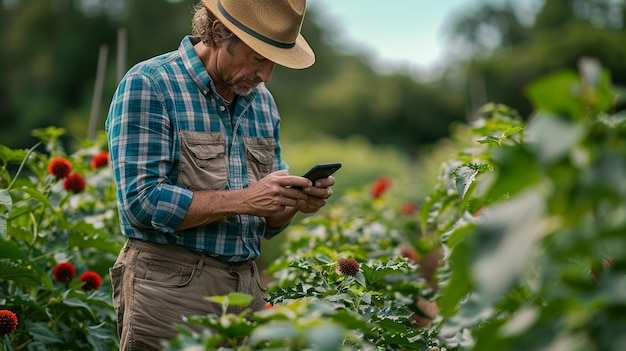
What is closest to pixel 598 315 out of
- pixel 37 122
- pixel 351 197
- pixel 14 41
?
pixel 351 197

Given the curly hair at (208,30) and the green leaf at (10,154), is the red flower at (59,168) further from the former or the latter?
the curly hair at (208,30)

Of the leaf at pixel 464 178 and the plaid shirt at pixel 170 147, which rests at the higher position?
the leaf at pixel 464 178

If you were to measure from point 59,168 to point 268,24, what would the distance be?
1232mm

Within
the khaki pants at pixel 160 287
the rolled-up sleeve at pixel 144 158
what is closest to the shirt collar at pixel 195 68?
the rolled-up sleeve at pixel 144 158

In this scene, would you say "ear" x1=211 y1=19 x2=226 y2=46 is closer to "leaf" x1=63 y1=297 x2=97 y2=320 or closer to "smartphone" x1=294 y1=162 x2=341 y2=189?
"smartphone" x1=294 y1=162 x2=341 y2=189

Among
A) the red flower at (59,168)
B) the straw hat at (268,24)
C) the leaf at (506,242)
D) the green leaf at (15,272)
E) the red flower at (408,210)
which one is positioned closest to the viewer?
the leaf at (506,242)

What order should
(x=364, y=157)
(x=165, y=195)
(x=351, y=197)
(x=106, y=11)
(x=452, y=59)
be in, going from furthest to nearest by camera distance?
1. (x=452, y=59)
2. (x=106, y=11)
3. (x=364, y=157)
4. (x=351, y=197)
5. (x=165, y=195)

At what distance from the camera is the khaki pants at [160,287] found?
8.09 feet

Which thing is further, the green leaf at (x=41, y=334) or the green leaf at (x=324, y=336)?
the green leaf at (x=41, y=334)

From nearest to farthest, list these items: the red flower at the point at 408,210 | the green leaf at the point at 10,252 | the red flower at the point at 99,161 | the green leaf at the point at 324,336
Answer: the green leaf at the point at 324,336
the green leaf at the point at 10,252
the red flower at the point at 99,161
the red flower at the point at 408,210

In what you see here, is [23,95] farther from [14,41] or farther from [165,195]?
[165,195]

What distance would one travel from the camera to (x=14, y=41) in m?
26.1

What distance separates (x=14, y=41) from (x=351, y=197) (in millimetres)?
23054

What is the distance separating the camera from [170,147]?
254 centimetres
